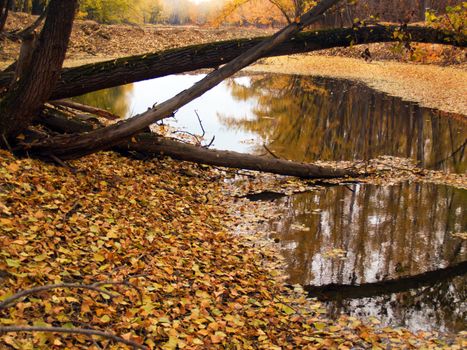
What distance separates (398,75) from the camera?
32906mm

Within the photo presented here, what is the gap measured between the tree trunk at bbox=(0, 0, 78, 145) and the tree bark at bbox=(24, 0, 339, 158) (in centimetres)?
46

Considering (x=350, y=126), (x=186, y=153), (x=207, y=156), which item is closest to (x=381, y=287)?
(x=207, y=156)

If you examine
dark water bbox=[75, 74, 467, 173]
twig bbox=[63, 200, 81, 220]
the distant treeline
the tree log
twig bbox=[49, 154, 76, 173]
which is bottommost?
the tree log

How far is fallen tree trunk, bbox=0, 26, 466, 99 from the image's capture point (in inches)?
382

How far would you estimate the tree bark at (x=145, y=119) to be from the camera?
27.9ft

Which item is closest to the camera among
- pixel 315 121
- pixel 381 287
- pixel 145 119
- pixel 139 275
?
pixel 139 275

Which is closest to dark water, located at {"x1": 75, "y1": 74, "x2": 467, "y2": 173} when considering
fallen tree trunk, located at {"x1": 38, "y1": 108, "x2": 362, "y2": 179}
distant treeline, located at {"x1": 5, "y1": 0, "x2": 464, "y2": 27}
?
fallen tree trunk, located at {"x1": 38, "y1": 108, "x2": 362, "y2": 179}

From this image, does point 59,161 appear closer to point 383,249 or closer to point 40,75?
point 40,75

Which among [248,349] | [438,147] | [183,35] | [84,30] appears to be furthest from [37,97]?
[183,35]

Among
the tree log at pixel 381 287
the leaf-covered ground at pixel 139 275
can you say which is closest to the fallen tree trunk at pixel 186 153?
the leaf-covered ground at pixel 139 275

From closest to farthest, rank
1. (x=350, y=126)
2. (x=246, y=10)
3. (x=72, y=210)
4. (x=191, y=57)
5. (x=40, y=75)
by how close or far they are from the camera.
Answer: (x=72, y=210), (x=40, y=75), (x=191, y=57), (x=350, y=126), (x=246, y=10)

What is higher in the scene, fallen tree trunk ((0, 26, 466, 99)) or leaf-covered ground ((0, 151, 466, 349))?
fallen tree trunk ((0, 26, 466, 99))

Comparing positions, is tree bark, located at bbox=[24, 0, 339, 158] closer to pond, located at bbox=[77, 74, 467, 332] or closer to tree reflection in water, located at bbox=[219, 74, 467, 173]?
pond, located at bbox=[77, 74, 467, 332]

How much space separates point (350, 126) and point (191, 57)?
9900mm
